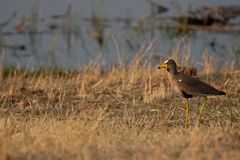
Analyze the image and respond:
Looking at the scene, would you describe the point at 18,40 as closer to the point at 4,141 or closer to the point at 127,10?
the point at 127,10

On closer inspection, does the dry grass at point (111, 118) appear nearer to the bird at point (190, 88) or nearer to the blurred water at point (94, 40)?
the bird at point (190, 88)

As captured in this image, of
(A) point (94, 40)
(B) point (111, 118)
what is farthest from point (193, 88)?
(A) point (94, 40)

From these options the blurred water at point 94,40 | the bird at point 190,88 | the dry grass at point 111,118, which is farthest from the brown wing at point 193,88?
the blurred water at point 94,40

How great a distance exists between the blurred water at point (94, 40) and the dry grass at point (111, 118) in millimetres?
2665

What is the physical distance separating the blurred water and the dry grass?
2665mm

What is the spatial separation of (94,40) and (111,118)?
37.0ft

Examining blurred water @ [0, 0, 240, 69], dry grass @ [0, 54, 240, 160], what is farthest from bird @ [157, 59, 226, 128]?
blurred water @ [0, 0, 240, 69]

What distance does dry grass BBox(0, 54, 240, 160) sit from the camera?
5.96 meters

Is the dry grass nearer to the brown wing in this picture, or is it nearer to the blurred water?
the brown wing

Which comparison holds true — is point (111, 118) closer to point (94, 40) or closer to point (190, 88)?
point (190, 88)

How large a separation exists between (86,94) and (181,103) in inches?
56.9

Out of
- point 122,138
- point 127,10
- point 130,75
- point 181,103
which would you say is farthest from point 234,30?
point 122,138

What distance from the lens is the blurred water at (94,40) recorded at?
648 inches

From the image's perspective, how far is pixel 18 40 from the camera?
19547mm
